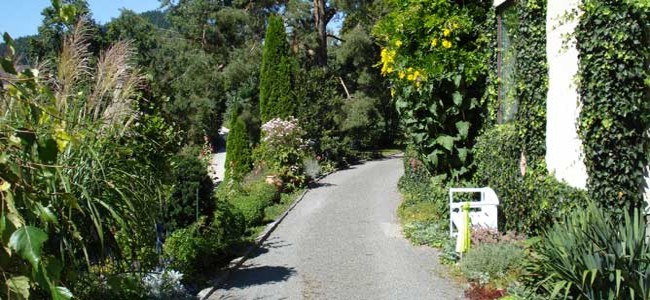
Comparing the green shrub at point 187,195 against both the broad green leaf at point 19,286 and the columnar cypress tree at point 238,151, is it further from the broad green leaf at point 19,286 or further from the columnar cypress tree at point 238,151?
the columnar cypress tree at point 238,151

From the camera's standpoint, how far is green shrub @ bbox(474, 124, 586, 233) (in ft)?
24.0

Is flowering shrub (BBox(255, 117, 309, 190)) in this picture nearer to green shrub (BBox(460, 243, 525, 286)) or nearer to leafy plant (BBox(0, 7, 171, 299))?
green shrub (BBox(460, 243, 525, 286))

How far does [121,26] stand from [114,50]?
32.3 m

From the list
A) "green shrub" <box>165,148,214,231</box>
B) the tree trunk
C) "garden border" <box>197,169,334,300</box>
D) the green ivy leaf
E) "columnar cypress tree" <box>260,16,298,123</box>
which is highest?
the tree trunk

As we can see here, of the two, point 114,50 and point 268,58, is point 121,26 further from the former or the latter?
point 114,50

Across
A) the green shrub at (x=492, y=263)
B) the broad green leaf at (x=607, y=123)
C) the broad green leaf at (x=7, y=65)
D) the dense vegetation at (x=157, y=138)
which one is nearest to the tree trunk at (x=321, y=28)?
the dense vegetation at (x=157, y=138)

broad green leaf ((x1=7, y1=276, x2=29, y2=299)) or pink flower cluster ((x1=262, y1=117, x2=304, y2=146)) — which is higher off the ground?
pink flower cluster ((x1=262, y1=117, x2=304, y2=146))

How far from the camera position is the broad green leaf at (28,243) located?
85.9 inches

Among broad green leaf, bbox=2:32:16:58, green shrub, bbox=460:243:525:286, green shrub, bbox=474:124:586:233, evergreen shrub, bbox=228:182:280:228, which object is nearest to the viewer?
broad green leaf, bbox=2:32:16:58

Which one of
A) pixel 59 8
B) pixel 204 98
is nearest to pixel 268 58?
pixel 204 98

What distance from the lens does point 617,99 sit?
6496mm

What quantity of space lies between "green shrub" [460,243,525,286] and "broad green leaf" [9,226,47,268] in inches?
233

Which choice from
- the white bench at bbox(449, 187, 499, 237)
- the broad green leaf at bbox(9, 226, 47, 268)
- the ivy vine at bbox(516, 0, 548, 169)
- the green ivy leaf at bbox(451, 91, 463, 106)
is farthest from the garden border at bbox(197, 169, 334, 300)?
the broad green leaf at bbox(9, 226, 47, 268)

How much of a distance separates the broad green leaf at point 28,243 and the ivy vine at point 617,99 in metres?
5.98
